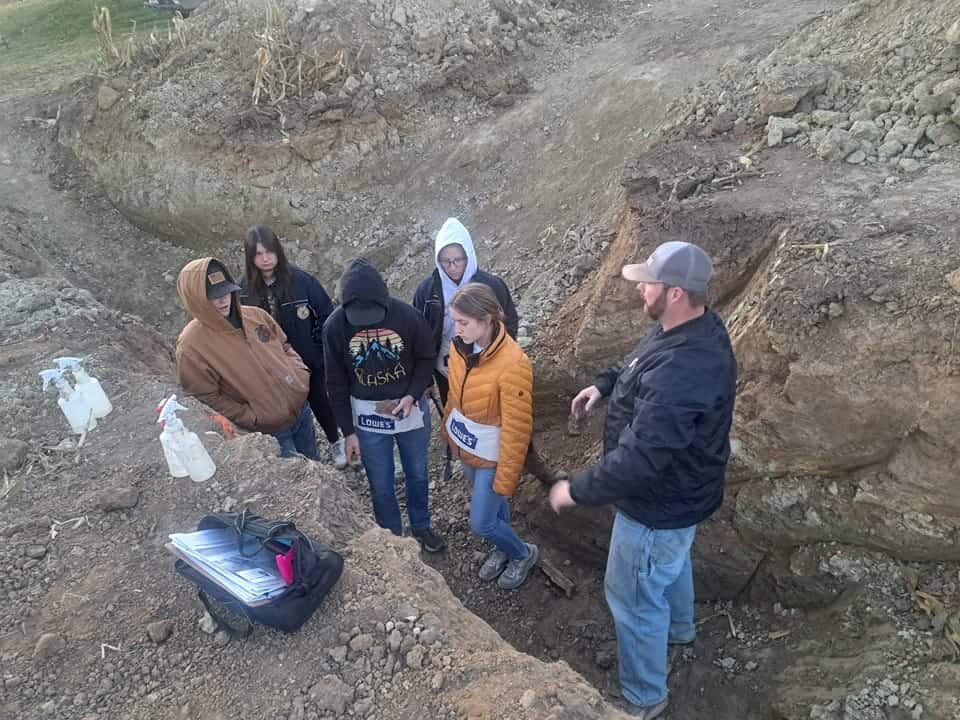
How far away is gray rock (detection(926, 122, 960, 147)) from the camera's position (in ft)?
15.1

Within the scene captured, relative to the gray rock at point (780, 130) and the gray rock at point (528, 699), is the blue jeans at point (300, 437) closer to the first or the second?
the gray rock at point (528, 699)

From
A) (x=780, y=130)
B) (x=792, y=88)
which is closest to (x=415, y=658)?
(x=780, y=130)

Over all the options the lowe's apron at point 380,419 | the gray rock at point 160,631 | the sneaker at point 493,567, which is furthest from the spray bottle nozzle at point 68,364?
the sneaker at point 493,567

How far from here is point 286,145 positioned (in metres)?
9.24

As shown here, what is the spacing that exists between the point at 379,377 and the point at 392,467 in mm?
741

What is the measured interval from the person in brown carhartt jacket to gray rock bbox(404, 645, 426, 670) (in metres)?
2.14

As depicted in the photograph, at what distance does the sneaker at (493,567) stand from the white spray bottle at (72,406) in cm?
256

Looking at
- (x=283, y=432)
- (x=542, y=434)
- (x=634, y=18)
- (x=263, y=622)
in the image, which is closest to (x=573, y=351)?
(x=542, y=434)

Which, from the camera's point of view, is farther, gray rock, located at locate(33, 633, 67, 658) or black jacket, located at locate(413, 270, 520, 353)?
black jacket, located at locate(413, 270, 520, 353)

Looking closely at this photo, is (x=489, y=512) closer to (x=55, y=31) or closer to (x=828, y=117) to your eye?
(x=828, y=117)

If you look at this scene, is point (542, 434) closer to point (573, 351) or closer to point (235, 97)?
point (573, 351)

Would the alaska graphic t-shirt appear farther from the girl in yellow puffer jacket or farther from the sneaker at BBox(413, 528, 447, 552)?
the sneaker at BBox(413, 528, 447, 552)

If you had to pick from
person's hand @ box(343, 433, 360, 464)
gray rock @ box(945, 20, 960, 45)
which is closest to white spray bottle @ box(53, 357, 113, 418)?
person's hand @ box(343, 433, 360, 464)

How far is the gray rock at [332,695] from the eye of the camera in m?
2.48
